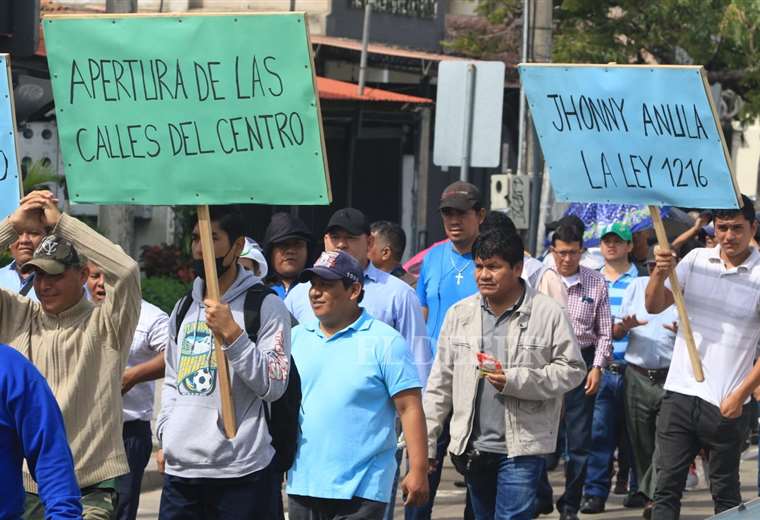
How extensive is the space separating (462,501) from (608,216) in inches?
108

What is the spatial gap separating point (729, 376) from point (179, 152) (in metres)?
3.08

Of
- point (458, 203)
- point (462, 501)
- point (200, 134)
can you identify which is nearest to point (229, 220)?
point (200, 134)

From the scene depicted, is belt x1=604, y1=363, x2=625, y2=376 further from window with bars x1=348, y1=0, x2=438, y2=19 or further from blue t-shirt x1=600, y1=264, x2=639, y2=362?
window with bars x1=348, y1=0, x2=438, y2=19

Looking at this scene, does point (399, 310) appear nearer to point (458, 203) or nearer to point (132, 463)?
point (458, 203)

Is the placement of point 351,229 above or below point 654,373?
above

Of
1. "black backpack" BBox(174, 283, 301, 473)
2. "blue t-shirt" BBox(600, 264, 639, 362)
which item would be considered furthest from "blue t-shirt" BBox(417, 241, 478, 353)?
"black backpack" BBox(174, 283, 301, 473)

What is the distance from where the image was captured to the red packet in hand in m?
7.12

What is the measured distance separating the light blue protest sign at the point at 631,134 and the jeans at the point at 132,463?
223 centimetres

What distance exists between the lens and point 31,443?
4441 millimetres

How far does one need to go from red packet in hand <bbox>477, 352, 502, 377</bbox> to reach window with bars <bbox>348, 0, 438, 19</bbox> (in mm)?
20660

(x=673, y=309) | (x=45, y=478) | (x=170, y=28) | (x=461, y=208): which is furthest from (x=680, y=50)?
(x=45, y=478)

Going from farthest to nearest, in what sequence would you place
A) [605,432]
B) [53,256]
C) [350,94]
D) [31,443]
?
1. [350,94]
2. [605,432]
3. [53,256]
4. [31,443]

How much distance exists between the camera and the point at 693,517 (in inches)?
407

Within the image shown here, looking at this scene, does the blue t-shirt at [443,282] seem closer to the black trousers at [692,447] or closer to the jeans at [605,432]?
the black trousers at [692,447]
